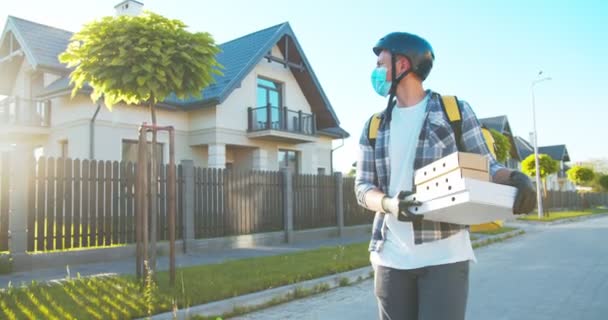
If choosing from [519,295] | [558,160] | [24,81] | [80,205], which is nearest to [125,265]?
[80,205]

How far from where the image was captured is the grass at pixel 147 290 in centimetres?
506

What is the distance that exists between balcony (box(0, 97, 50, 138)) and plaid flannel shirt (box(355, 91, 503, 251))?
17.9m

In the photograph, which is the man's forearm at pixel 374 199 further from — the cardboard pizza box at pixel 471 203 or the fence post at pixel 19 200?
the fence post at pixel 19 200

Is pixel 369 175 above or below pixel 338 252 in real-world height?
above

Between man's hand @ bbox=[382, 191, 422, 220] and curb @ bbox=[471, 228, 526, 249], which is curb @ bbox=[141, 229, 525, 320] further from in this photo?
curb @ bbox=[471, 228, 526, 249]

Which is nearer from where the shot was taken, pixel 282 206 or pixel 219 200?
pixel 219 200

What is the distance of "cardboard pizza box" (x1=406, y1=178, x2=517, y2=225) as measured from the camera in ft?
5.39

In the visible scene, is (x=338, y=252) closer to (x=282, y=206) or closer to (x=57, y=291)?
(x=282, y=206)

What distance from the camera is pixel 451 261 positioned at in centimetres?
207


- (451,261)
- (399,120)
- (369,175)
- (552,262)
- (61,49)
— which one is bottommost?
(552,262)

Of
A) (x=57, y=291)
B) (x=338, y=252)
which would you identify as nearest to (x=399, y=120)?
(x=57, y=291)

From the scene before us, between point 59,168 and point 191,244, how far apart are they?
3120mm

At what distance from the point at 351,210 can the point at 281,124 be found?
600cm

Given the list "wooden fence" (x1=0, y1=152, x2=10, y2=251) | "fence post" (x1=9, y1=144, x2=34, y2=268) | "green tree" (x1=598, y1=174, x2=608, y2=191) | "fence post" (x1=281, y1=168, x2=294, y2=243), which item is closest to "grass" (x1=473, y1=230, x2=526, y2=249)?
"fence post" (x1=281, y1=168, x2=294, y2=243)
